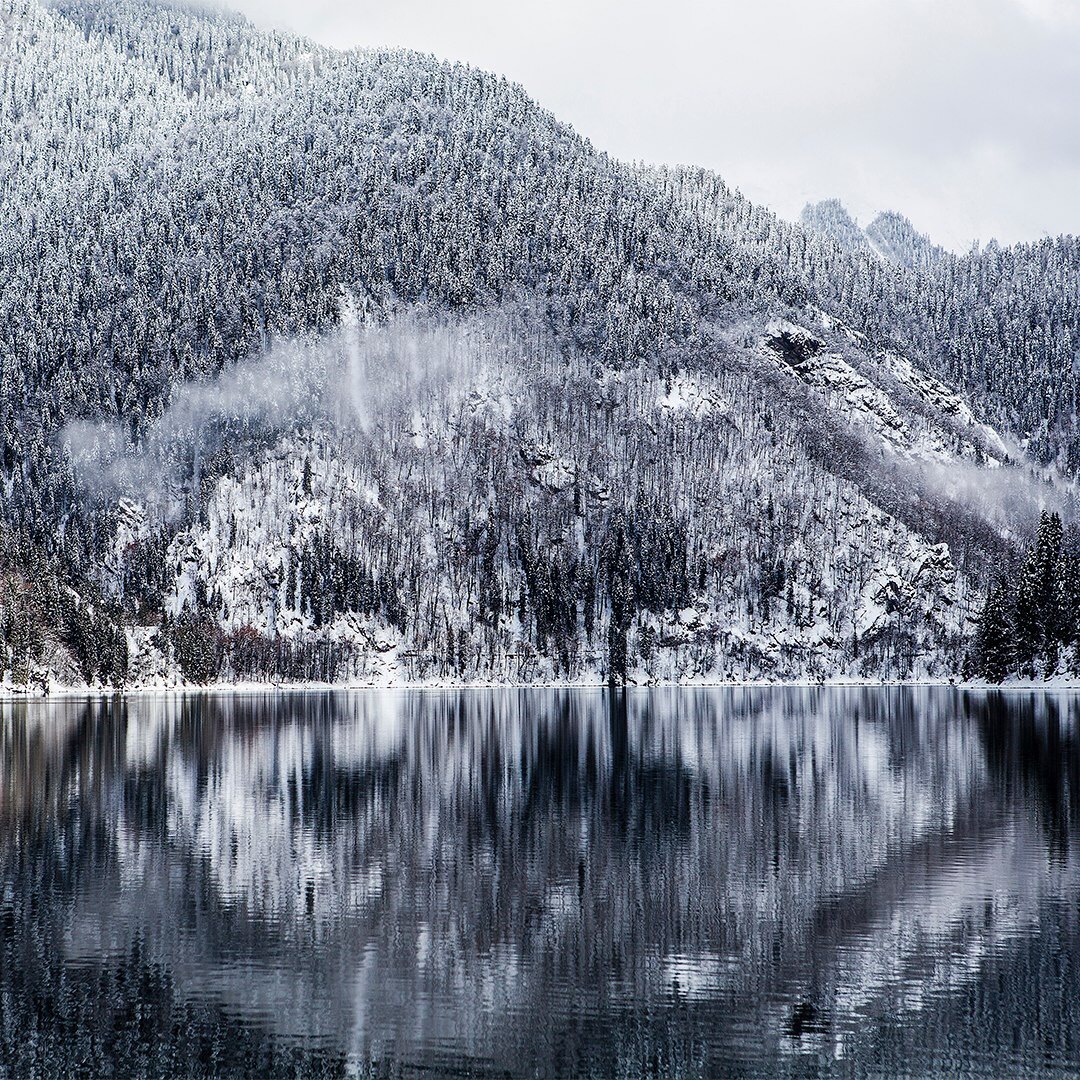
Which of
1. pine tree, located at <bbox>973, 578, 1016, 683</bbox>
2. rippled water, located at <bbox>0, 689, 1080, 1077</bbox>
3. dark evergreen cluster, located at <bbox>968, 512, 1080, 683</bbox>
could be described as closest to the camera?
rippled water, located at <bbox>0, 689, 1080, 1077</bbox>

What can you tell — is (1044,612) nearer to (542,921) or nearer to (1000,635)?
(1000,635)

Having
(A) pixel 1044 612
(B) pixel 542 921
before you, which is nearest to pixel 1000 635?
(A) pixel 1044 612

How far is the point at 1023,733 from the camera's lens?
339 feet

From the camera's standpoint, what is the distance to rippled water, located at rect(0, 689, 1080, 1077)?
96.5ft

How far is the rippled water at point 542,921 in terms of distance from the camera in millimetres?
29406

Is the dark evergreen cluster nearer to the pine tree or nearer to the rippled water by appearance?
the pine tree

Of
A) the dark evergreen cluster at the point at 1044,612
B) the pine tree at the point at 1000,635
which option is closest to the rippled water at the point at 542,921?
the dark evergreen cluster at the point at 1044,612

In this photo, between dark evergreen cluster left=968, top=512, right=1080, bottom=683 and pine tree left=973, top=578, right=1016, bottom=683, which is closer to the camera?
dark evergreen cluster left=968, top=512, right=1080, bottom=683

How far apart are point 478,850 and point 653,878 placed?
8.38 m

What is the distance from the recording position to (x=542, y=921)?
→ 40125mm

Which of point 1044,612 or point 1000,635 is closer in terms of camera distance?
point 1044,612

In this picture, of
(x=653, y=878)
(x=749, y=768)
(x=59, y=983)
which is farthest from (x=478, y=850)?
(x=749, y=768)

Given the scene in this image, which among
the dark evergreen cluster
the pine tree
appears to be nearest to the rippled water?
the dark evergreen cluster

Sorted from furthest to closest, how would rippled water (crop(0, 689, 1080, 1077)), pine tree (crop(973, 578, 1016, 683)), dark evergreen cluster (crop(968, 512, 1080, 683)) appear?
1. pine tree (crop(973, 578, 1016, 683))
2. dark evergreen cluster (crop(968, 512, 1080, 683))
3. rippled water (crop(0, 689, 1080, 1077))
